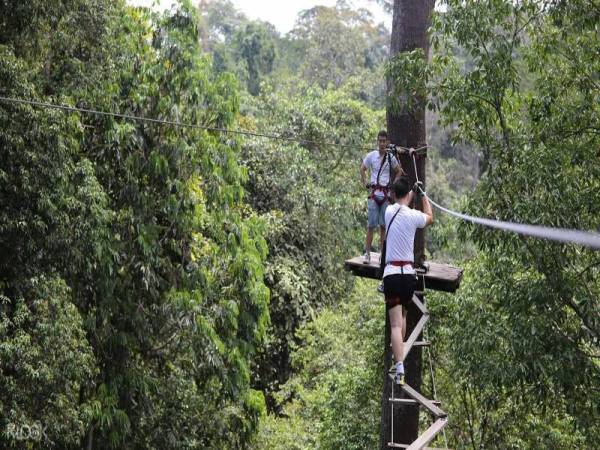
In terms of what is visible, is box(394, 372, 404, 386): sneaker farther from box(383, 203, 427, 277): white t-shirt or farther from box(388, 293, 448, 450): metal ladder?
box(383, 203, 427, 277): white t-shirt

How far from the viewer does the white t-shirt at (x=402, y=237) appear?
225 inches

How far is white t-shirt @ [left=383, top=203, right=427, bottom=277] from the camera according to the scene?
5703mm

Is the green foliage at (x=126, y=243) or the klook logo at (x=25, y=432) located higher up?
the green foliage at (x=126, y=243)

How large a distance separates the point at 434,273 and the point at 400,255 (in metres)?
1.14

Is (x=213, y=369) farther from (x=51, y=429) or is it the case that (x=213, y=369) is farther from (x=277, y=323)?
(x=277, y=323)

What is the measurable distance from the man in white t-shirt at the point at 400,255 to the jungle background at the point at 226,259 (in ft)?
4.15

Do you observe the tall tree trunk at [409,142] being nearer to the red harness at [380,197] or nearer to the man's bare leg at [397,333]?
the red harness at [380,197]

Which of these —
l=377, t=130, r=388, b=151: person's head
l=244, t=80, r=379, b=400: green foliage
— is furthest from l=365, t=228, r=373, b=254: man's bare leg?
l=244, t=80, r=379, b=400: green foliage

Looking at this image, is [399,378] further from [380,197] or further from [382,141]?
[382,141]

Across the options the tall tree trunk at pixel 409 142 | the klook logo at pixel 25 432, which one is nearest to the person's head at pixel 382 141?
the tall tree trunk at pixel 409 142

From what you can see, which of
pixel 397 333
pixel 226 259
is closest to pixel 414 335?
pixel 397 333

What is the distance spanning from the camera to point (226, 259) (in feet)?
38.6

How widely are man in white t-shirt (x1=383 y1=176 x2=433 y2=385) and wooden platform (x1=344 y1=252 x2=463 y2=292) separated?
0.86 metres

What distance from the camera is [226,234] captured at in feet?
38.8
